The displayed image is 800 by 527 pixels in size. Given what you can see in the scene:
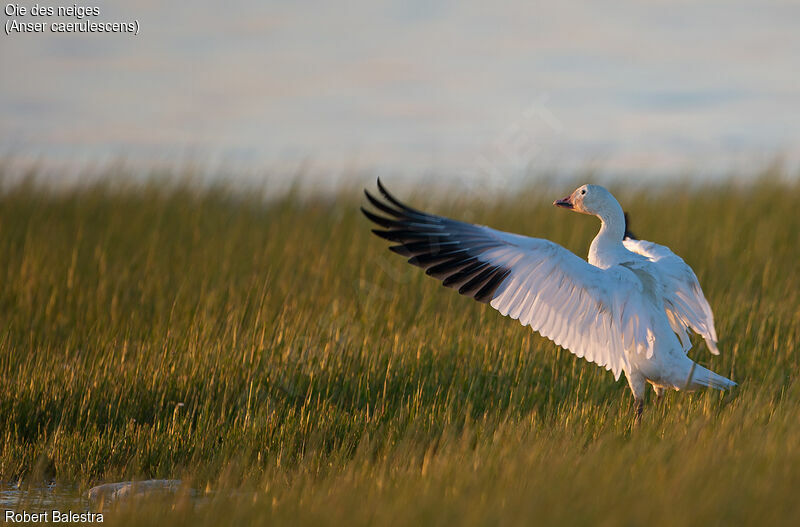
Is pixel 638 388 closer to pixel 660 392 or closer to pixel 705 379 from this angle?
pixel 660 392

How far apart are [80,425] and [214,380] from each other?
993 mm

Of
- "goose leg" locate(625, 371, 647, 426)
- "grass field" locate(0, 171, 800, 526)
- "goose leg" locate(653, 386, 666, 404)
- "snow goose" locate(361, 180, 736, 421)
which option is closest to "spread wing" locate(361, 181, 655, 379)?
"snow goose" locate(361, 180, 736, 421)

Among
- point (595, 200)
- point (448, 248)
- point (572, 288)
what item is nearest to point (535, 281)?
point (572, 288)

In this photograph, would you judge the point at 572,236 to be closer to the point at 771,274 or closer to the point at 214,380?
the point at 771,274

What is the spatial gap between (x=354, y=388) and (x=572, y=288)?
2.13 meters

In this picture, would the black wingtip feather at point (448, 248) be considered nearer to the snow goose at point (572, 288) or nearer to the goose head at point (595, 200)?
the snow goose at point (572, 288)

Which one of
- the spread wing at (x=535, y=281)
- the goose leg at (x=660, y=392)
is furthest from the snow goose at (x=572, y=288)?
the goose leg at (x=660, y=392)

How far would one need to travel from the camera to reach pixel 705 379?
532 cm

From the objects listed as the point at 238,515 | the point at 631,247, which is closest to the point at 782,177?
the point at 631,247

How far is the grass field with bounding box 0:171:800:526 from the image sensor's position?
3910 millimetres

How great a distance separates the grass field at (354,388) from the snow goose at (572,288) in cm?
38

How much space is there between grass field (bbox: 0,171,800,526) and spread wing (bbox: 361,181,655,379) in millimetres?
530

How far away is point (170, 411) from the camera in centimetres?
637

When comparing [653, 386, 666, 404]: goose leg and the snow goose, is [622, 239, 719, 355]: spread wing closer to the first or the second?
the snow goose
